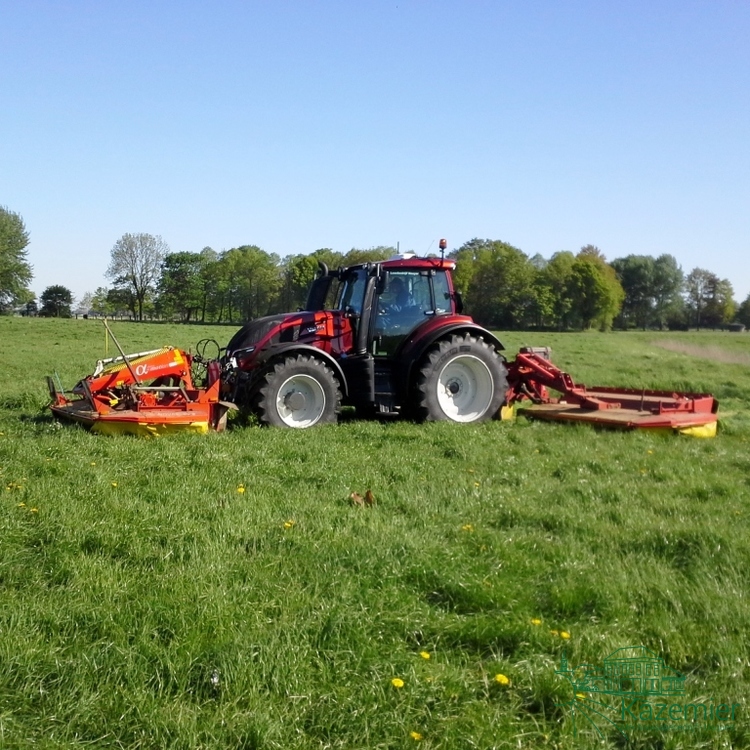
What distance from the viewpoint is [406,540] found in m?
4.96

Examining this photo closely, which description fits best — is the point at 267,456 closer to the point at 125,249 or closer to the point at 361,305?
the point at 361,305

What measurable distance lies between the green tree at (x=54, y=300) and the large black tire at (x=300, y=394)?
72062 millimetres

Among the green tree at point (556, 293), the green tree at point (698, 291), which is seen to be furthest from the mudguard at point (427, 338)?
the green tree at point (698, 291)

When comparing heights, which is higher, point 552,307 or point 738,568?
point 552,307

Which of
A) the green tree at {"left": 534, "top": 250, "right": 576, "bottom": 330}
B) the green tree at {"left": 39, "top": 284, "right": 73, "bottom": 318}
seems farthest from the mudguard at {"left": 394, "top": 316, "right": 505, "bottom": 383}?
the green tree at {"left": 39, "top": 284, "right": 73, "bottom": 318}

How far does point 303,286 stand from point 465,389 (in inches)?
1816

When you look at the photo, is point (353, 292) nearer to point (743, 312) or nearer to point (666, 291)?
point (666, 291)

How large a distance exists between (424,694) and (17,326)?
119 feet

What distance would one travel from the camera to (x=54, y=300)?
3024 inches

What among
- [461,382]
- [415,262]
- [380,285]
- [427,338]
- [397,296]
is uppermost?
[415,262]

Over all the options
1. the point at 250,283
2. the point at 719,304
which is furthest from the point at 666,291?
the point at 250,283

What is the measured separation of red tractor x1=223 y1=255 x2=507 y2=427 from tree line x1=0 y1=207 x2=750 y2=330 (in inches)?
1775

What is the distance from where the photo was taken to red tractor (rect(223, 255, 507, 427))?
31.0ft

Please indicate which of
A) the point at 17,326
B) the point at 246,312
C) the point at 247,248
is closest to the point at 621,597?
the point at 17,326
